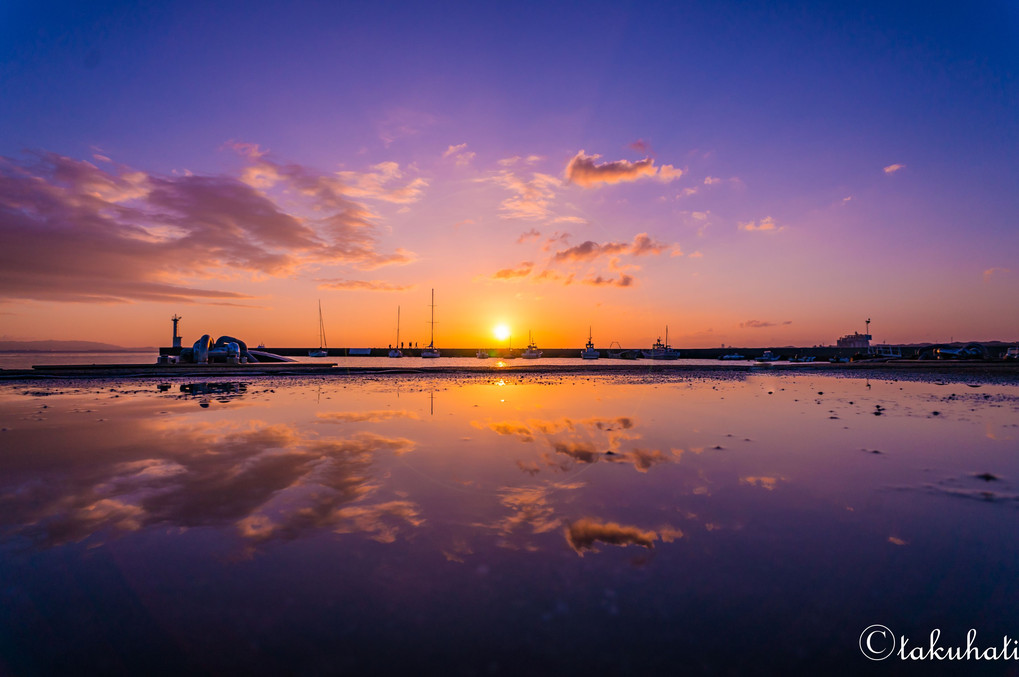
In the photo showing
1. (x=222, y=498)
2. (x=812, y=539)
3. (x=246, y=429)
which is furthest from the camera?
(x=246, y=429)

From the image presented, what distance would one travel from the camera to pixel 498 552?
5.29m

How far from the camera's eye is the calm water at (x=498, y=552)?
143 inches

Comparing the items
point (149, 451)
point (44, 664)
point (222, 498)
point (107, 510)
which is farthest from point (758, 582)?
point (149, 451)

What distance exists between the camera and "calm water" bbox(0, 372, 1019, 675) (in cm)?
363

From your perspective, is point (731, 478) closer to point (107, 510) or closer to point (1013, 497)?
point (1013, 497)

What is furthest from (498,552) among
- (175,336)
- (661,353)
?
(661,353)

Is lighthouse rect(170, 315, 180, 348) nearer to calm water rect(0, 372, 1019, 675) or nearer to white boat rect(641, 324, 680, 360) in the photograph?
calm water rect(0, 372, 1019, 675)

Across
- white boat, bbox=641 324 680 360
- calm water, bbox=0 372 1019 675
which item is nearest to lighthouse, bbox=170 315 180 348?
calm water, bbox=0 372 1019 675

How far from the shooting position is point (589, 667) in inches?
133

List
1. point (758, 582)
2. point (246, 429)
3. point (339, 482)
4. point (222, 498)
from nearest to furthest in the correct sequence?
point (758, 582) → point (222, 498) → point (339, 482) → point (246, 429)

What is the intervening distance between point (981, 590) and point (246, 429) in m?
14.8

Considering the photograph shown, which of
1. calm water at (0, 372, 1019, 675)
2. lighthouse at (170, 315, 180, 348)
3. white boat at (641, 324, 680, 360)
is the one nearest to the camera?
calm water at (0, 372, 1019, 675)

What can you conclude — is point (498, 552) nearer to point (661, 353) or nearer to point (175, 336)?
point (175, 336)

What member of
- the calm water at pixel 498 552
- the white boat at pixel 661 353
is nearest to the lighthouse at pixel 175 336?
the calm water at pixel 498 552
